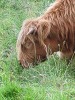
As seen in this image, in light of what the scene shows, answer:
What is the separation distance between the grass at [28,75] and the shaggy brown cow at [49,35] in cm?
21

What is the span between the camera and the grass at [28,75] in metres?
5.46

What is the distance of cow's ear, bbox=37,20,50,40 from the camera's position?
631 centimetres

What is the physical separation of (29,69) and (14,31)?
150cm

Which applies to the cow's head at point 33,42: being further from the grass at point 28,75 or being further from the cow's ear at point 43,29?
the grass at point 28,75

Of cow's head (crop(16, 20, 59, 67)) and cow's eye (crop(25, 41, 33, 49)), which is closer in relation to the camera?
cow's head (crop(16, 20, 59, 67))

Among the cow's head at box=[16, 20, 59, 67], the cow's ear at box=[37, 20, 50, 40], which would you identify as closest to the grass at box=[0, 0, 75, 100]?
the cow's head at box=[16, 20, 59, 67]

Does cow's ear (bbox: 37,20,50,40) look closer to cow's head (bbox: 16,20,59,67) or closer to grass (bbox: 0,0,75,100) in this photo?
cow's head (bbox: 16,20,59,67)

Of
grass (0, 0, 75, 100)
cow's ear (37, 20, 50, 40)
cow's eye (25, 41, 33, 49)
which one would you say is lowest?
grass (0, 0, 75, 100)

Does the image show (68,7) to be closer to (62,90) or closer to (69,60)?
(69,60)

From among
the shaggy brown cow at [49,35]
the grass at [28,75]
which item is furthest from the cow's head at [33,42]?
the grass at [28,75]

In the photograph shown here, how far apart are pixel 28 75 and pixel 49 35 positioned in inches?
27.8

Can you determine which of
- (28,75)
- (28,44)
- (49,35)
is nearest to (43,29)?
(49,35)

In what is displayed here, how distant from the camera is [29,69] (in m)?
6.53

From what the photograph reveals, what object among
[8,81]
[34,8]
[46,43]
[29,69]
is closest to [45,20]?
[46,43]
